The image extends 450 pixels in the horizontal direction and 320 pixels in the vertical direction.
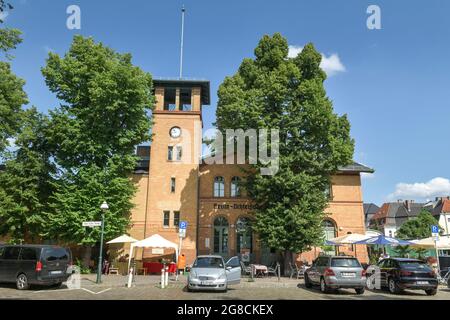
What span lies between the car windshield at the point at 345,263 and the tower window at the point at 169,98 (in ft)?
67.2

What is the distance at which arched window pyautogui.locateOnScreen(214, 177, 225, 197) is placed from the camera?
31.2 meters

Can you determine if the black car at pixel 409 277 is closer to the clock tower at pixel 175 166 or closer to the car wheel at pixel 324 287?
Answer: the car wheel at pixel 324 287

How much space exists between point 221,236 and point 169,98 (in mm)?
13223

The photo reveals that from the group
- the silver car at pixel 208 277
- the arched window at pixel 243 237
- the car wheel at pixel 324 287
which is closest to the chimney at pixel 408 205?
the arched window at pixel 243 237

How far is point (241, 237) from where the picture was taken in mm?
30406

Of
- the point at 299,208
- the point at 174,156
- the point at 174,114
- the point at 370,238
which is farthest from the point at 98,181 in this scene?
the point at 370,238

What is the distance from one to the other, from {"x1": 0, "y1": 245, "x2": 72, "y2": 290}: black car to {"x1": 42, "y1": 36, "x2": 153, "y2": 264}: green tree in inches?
318

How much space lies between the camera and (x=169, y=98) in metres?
33.5

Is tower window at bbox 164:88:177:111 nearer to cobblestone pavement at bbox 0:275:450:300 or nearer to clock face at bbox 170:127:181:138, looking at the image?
clock face at bbox 170:127:181:138

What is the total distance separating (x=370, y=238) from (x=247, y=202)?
1039cm

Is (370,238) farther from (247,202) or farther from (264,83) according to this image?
(264,83)

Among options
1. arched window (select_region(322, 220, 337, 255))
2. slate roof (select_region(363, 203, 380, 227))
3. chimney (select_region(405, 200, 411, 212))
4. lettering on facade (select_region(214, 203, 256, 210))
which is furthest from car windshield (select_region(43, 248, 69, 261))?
slate roof (select_region(363, 203, 380, 227))

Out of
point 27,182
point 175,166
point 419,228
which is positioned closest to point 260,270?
point 175,166

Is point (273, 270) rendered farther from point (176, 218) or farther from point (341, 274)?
point (176, 218)
